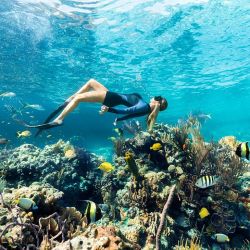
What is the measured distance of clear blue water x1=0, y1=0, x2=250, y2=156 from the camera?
17.1 m

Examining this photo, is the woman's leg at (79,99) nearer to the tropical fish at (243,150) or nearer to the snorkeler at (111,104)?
the snorkeler at (111,104)

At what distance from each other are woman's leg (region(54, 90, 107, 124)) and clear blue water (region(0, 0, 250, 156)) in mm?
10379

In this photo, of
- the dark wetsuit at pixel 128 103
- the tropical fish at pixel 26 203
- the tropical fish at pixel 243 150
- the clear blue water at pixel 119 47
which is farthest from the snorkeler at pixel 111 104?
the clear blue water at pixel 119 47

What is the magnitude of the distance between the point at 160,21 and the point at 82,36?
19.5 feet

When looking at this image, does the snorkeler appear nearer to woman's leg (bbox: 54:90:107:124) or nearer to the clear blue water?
woman's leg (bbox: 54:90:107:124)

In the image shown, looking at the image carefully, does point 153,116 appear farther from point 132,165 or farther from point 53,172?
point 53,172

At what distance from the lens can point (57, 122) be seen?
23.6 feet

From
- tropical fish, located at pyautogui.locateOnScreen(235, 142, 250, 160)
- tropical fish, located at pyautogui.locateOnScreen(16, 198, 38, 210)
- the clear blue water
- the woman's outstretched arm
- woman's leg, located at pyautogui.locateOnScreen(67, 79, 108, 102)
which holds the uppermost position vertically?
the clear blue water

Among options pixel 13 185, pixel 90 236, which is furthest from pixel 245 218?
pixel 13 185

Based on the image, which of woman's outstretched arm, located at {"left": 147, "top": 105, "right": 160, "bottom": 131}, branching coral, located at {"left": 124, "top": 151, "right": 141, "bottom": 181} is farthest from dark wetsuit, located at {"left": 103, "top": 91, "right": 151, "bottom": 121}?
branching coral, located at {"left": 124, "top": 151, "right": 141, "bottom": 181}

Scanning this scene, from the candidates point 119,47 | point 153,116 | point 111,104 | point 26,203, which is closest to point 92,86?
point 111,104

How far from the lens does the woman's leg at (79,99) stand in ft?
24.2

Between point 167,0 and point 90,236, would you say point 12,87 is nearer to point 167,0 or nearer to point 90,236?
point 167,0

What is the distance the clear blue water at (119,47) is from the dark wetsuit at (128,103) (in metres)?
9.90
